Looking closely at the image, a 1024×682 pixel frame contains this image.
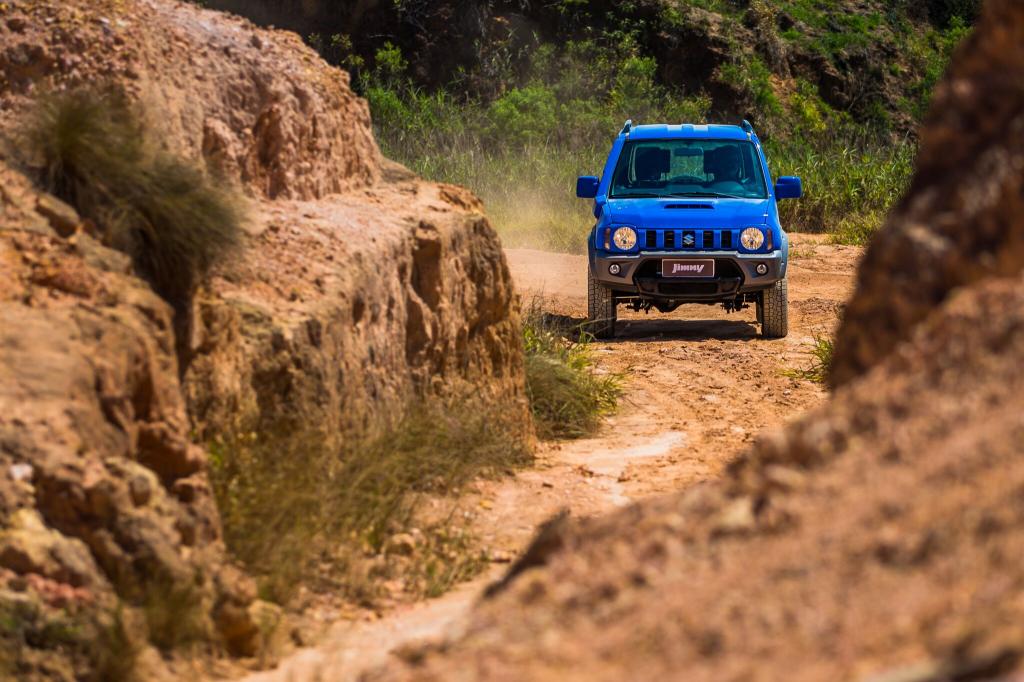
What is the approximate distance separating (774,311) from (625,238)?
4.74 ft

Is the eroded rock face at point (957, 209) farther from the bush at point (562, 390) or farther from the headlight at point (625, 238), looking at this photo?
the headlight at point (625, 238)

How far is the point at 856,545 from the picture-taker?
8.88ft

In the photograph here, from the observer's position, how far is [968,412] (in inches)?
118

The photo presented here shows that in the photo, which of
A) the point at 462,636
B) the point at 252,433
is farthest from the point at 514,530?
the point at 462,636

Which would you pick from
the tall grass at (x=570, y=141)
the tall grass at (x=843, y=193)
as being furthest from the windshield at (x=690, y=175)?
the tall grass at (x=843, y=193)

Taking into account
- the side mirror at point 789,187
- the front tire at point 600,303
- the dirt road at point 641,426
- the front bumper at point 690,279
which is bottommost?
the dirt road at point 641,426

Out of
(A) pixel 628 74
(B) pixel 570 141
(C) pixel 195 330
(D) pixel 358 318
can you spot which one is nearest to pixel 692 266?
(D) pixel 358 318

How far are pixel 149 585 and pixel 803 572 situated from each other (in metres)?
2.32

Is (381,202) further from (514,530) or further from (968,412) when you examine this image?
(968,412)

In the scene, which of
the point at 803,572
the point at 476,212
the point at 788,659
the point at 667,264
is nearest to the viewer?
the point at 788,659

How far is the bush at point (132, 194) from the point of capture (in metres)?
5.34

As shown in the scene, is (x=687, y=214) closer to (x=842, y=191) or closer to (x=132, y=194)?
(x=132, y=194)

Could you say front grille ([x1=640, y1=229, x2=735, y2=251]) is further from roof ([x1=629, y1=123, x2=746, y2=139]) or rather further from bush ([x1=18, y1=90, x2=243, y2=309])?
bush ([x1=18, y1=90, x2=243, y2=309])

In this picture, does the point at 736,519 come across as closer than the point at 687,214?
Yes
